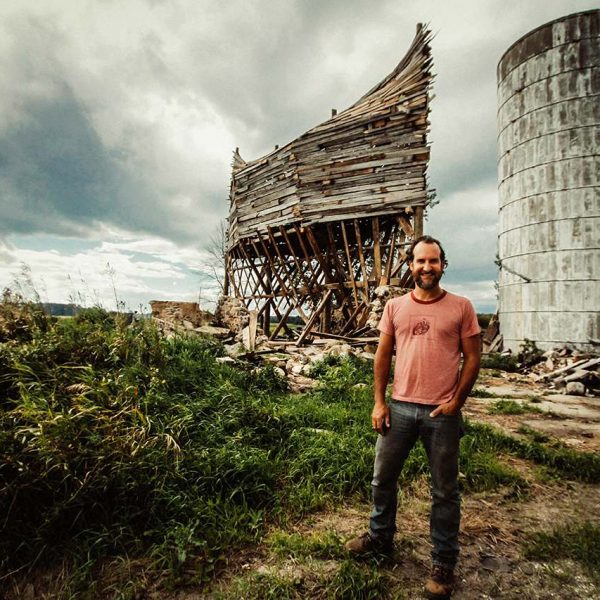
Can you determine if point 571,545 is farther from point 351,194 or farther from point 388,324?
point 351,194

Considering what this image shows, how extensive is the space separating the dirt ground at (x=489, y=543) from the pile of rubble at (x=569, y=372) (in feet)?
12.6

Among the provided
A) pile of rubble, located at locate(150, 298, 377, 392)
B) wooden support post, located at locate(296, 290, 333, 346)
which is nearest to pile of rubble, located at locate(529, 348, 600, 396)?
pile of rubble, located at locate(150, 298, 377, 392)

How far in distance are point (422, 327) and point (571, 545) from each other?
1904 millimetres

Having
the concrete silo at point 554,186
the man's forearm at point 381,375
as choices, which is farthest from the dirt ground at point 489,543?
the concrete silo at point 554,186

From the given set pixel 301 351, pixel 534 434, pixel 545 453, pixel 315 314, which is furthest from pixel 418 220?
pixel 545 453

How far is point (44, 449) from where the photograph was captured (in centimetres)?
262

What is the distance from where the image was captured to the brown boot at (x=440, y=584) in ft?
6.69

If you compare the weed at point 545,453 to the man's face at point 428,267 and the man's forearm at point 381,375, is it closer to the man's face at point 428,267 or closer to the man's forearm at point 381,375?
the man's forearm at point 381,375

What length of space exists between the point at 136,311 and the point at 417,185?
882cm

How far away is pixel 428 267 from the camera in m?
2.26

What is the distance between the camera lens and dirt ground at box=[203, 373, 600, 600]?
7.04ft

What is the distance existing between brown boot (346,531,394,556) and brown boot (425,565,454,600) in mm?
298

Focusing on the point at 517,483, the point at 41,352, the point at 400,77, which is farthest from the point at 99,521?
the point at 400,77

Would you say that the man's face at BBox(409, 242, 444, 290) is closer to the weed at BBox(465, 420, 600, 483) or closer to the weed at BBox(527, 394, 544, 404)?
the weed at BBox(465, 420, 600, 483)
